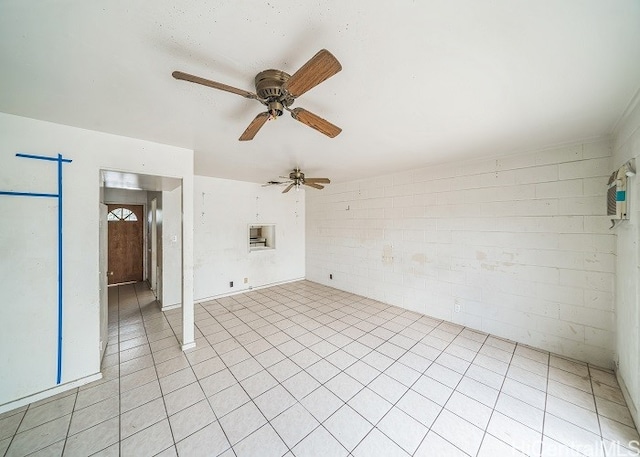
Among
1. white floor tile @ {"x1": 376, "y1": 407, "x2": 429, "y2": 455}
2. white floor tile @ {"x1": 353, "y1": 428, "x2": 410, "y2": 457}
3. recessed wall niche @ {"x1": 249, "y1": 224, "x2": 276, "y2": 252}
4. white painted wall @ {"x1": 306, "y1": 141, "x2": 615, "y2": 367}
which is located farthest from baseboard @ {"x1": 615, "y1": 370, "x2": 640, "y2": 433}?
recessed wall niche @ {"x1": 249, "y1": 224, "x2": 276, "y2": 252}

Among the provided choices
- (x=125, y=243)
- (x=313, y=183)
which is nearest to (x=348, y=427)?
(x=313, y=183)

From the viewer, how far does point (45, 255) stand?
2068mm

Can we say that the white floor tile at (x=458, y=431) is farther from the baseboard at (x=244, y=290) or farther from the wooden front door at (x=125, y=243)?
the wooden front door at (x=125, y=243)

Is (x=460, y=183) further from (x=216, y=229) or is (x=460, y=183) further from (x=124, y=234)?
(x=124, y=234)

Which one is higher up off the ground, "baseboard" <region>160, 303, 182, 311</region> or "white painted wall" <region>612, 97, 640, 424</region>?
"white painted wall" <region>612, 97, 640, 424</region>

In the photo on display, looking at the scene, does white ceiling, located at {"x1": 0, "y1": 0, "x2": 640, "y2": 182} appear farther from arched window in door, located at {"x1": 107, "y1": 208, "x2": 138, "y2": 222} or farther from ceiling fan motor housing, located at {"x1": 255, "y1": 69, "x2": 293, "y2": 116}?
arched window in door, located at {"x1": 107, "y1": 208, "x2": 138, "y2": 222}

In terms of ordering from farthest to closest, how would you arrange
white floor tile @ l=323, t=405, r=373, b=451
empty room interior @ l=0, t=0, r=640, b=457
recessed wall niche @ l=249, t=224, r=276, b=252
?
recessed wall niche @ l=249, t=224, r=276, b=252
white floor tile @ l=323, t=405, r=373, b=451
empty room interior @ l=0, t=0, r=640, b=457

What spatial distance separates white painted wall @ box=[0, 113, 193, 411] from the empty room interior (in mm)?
15

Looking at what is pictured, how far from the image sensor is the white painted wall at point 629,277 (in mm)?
1753

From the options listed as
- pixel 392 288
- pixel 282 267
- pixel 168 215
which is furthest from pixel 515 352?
pixel 168 215

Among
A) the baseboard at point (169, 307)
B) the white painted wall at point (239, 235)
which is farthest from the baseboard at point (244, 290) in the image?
the baseboard at point (169, 307)

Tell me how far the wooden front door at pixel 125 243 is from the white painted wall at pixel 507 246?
611cm

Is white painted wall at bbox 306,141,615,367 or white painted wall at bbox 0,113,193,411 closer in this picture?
white painted wall at bbox 0,113,193,411

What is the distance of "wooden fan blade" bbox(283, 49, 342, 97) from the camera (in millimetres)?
997
